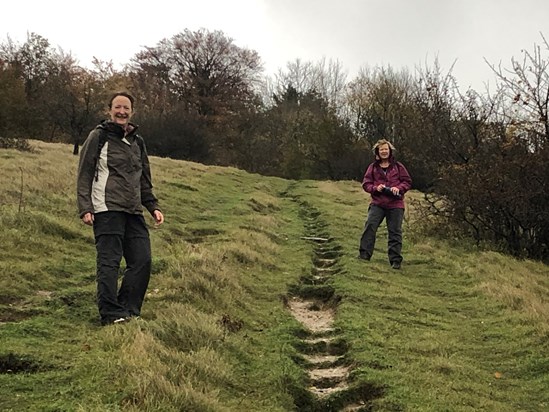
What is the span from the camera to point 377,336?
644cm

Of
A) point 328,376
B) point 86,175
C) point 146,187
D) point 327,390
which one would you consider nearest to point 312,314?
point 328,376

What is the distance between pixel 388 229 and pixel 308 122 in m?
35.9

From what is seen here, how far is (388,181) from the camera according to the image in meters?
10.4

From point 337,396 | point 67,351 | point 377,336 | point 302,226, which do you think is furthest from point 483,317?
point 302,226

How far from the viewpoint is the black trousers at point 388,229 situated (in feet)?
34.1

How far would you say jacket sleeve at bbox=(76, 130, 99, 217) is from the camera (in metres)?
5.30

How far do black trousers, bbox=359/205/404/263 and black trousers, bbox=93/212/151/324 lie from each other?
5.65m

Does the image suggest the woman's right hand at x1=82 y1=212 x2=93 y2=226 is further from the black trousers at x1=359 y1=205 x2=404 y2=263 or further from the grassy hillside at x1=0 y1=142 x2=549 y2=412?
the black trousers at x1=359 y1=205 x2=404 y2=263

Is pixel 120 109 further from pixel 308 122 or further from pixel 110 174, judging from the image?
pixel 308 122

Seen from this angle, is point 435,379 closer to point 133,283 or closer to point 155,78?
point 133,283

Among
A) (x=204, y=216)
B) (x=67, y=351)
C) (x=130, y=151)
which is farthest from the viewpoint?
(x=204, y=216)

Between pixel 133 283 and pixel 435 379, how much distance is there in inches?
117

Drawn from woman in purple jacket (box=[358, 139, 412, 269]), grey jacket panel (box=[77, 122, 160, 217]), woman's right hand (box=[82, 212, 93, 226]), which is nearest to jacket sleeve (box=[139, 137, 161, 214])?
grey jacket panel (box=[77, 122, 160, 217])

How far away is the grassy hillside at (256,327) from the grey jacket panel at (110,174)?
3.79ft
